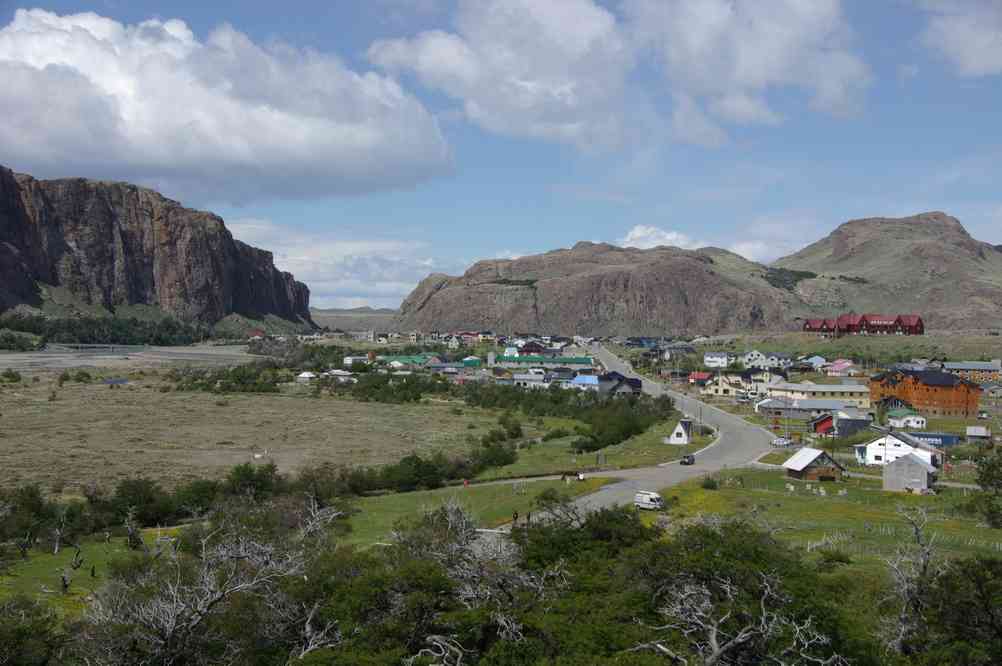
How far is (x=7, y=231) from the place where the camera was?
590 ft

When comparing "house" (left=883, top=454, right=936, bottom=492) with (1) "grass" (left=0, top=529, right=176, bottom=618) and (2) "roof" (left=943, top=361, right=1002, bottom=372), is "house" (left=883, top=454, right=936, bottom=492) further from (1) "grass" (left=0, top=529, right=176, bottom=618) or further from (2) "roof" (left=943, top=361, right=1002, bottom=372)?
(2) "roof" (left=943, top=361, right=1002, bottom=372)

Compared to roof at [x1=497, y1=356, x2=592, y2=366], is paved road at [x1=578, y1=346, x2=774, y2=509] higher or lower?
lower

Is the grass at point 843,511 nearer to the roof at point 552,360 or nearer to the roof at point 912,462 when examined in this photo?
the roof at point 912,462

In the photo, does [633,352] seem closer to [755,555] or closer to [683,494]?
[683,494]

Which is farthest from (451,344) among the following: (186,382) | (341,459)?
(341,459)

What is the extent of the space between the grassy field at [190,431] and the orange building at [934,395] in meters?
28.5

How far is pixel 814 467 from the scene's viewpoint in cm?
3778

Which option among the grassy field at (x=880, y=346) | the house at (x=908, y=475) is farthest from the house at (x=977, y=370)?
the house at (x=908, y=475)

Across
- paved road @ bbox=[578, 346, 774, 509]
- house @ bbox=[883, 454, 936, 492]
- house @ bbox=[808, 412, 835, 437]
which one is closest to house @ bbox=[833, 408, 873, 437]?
house @ bbox=[808, 412, 835, 437]

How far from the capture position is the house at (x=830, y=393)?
219 ft

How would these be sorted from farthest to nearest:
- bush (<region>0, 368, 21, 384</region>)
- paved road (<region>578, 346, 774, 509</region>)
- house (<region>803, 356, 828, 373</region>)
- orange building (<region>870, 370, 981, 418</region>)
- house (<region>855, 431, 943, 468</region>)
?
house (<region>803, 356, 828, 373</region>) → bush (<region>0, 368, 21, 384</region>) → orange building (<region>870, 370, 981, 418</region>) → house (<region>855, 431, 943, 468</region>) → paved road (<region>578, 346, 774, 509</region>)

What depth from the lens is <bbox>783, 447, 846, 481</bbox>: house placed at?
37.5m

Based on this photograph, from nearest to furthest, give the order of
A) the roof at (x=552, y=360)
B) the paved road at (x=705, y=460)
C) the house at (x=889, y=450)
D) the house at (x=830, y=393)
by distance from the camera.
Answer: the paved road at (x=705, y=460)
the house at (x=889, y=450)
the house at (x=830, y=393)
the roof at (x=552, y=360)

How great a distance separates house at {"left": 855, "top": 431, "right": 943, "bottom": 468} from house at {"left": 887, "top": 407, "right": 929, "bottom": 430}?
12.7 m
